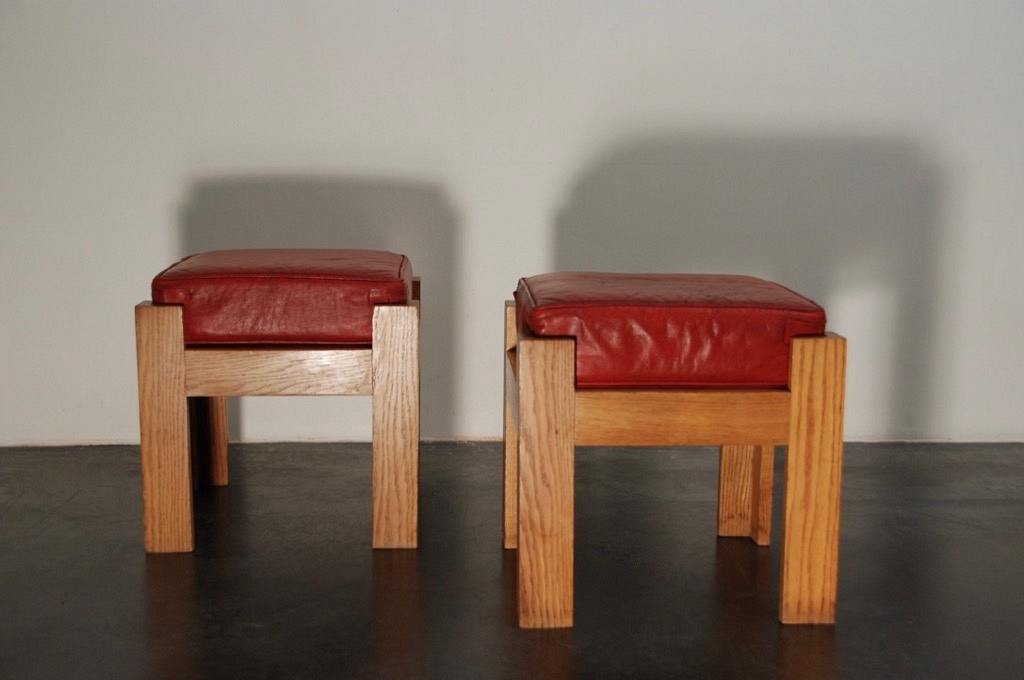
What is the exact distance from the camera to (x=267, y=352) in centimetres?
190

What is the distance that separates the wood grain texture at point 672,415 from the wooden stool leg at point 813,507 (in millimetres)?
39

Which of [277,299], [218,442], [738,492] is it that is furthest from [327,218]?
[738,492]

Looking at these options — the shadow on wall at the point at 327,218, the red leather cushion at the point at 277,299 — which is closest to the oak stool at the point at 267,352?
the red leather cushion at the point at 277,299

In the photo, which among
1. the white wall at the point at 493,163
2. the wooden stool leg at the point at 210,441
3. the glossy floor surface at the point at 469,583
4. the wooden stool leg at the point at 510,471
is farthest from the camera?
the white wall at the point at 493,163

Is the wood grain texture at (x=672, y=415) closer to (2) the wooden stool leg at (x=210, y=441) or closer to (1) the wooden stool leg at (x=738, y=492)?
(1) the wooden stool leg at (x=738, y=492)

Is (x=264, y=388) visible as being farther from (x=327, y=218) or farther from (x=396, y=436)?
(x=327, y=218)

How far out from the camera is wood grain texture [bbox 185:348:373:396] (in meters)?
1.90

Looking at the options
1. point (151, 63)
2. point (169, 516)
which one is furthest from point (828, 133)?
point (169, 516)

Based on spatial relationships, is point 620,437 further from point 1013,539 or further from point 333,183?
point 333,183

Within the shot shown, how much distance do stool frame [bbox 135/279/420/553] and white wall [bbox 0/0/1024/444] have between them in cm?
81

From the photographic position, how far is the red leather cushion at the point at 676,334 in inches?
64.2

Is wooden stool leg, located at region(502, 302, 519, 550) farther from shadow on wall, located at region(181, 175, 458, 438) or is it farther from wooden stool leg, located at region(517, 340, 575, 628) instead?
shadow on wall, located at region(181, 175, 458, 438)

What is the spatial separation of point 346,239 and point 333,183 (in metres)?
0.13

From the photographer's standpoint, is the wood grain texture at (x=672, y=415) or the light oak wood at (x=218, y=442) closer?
the wood grain texture at (x=672, y=415)
